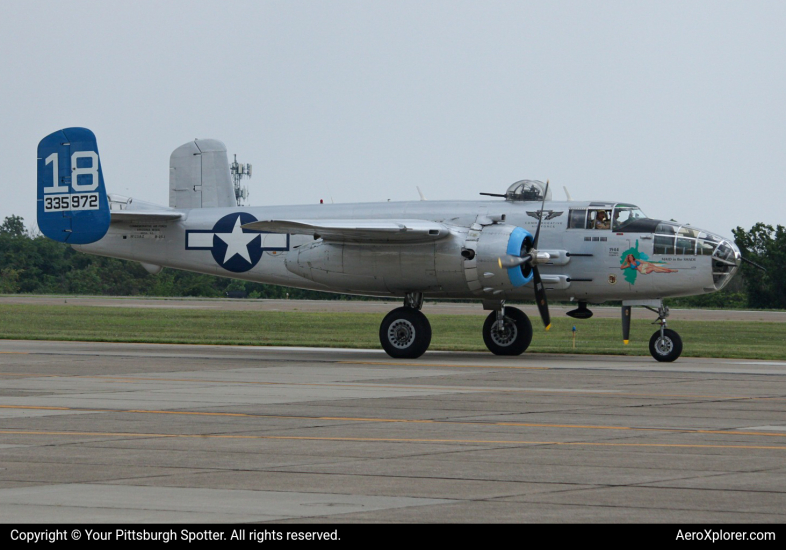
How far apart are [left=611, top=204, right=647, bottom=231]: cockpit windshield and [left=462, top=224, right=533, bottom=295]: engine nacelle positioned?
2.28 m

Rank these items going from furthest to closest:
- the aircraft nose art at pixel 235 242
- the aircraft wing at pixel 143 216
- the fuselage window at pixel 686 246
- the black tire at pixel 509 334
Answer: the aircraft wing at pixel 143 216, the aircraft nose art at pixel 235 242, the black tire at pixel 509 334, the fuselage window at pixel 686 246

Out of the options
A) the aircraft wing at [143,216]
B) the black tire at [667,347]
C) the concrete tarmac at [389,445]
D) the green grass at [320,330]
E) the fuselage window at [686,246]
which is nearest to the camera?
the concrete tarmac at [389,445]

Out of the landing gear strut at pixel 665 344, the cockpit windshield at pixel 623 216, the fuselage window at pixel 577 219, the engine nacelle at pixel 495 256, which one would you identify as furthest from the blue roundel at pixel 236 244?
the landing gear strut at pixel 665 344

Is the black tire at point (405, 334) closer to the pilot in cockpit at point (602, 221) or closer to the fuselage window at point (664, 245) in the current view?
the pilot in cockpit at point (602, 221)

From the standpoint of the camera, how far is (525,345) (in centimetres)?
3019

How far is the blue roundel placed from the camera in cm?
3109

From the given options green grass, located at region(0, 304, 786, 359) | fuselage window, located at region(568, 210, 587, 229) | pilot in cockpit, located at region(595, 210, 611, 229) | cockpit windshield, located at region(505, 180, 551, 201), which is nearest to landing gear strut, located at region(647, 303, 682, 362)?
pilot in cockpit, located at region(595, 210, 611, 229)

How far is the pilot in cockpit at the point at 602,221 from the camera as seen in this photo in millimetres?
28064

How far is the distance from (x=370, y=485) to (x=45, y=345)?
989 inches

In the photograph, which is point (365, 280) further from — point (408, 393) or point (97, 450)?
point (97, 450)

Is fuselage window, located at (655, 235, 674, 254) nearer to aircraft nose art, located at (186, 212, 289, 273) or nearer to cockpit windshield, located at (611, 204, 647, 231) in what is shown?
cockpit windshield, located at (611, 204, 647, 231)

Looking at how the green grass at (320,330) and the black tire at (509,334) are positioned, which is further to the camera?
the green grass at (320,330)

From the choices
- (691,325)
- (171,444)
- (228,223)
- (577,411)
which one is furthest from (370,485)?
(691,325)

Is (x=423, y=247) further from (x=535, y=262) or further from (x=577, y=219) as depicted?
(x=577, y=219)
